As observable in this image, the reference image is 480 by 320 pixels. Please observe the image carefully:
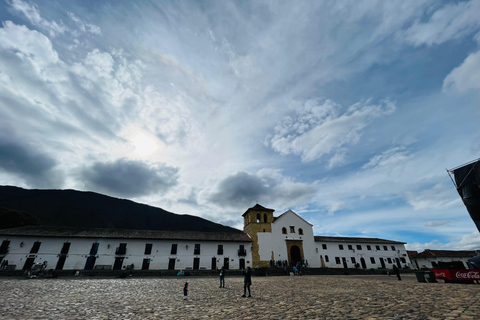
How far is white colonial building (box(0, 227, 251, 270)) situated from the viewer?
29156mm

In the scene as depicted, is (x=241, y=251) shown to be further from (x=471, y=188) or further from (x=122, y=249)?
(x=471, y=188)

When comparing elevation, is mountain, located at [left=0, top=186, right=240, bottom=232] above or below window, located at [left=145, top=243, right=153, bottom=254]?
above

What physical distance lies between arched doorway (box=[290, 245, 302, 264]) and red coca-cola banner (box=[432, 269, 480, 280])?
24.5 m

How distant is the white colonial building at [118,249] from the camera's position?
29156mm

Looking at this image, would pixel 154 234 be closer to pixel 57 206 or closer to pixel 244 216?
pixel 244 216

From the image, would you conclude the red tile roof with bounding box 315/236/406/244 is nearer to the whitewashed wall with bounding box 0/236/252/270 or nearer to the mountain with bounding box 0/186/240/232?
the whitewashed wall with bounding box 0/236/252/270

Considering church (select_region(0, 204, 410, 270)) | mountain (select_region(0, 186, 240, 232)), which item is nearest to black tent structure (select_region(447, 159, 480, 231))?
church (select_region(0, 204, 410, 270))

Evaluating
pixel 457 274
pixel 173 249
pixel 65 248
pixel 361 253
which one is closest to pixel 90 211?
pixel 65 248

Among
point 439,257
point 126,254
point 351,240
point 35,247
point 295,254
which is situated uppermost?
point 351,240

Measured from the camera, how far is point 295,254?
38.8 m

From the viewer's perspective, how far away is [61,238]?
30.5 m

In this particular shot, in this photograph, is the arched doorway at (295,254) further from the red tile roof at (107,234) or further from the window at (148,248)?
the window at (148,248)

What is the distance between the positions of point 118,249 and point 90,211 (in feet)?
Result: 311

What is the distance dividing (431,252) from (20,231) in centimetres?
7868
